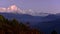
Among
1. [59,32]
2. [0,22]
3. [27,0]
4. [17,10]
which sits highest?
[27,0]

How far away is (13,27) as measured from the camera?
200cm

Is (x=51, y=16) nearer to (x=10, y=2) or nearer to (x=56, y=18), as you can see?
(x=56, y=18)

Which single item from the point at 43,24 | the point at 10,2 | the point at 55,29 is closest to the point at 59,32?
the point at 55,29

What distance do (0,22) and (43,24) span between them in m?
0.54

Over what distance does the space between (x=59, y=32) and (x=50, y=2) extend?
41 cm

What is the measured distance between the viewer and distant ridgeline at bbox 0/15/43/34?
6.51 ft

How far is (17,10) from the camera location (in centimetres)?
208

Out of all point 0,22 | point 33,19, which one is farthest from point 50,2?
point 0,22

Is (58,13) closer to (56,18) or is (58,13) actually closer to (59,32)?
(56,18)

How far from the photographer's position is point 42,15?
82.5 inches

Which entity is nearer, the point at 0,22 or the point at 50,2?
the point at 0,22

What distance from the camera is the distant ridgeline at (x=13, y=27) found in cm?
198

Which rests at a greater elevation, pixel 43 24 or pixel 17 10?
pixel 17 10

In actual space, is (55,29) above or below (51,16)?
below
